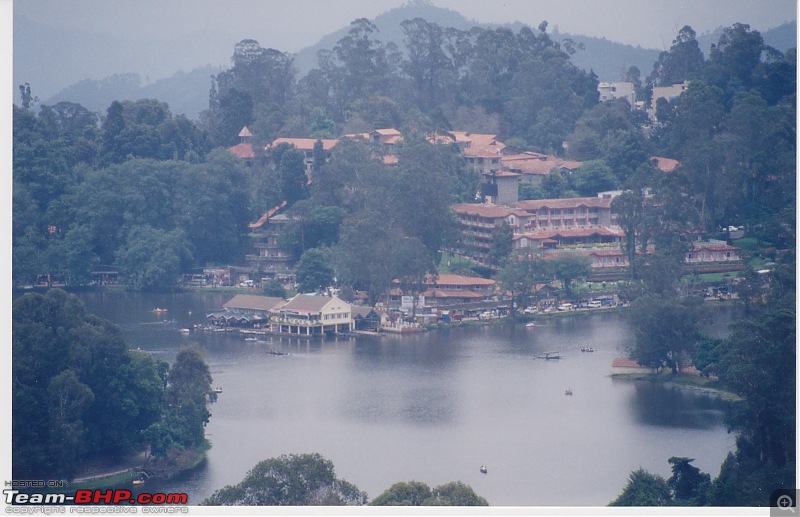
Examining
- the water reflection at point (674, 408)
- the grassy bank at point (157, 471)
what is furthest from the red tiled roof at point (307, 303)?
the grassy bank at point (157, 471)

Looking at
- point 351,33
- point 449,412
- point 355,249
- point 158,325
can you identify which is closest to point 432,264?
point 355,249

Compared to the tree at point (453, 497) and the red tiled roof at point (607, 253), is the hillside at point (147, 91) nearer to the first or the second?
the red tiled roof at point (607, 253)

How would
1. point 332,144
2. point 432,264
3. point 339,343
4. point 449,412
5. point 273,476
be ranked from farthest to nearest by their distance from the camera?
1. point 332,144
2. point 432,264
3. point 339,343
4. point 449,412
5. point 273,476

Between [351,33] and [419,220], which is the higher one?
[351,33]

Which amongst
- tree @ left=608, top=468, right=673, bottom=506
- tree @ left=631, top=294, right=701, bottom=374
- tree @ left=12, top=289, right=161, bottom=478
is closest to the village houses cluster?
tree @ left=631, top=294, right=701, bottom=374

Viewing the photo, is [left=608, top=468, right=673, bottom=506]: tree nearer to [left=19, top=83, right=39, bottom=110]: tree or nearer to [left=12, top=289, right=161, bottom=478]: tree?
[left=12, top=289, right=161, bottom=478]: tree

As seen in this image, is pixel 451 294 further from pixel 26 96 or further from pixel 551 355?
pixel 26 96

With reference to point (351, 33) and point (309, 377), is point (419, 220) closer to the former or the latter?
point (309, 377)
